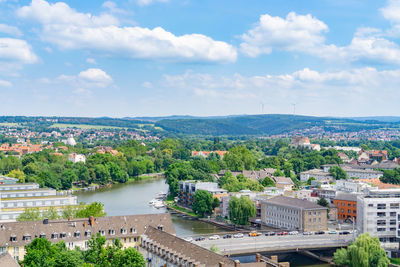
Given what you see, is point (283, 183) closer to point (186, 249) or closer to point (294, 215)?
point (294, 215)

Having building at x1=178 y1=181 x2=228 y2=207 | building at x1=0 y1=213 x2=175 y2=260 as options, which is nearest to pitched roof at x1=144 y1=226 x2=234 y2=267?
building at x1=0 y1=213 x2=175 y2=260

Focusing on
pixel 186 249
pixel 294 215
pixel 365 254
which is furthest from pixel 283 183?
pixel 186 249

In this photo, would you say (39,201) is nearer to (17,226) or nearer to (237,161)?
(17,226)

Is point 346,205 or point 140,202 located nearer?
point 346,205

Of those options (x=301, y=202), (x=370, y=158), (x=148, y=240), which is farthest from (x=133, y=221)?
(x=370, y=158)

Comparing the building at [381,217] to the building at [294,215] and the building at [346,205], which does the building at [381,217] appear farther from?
the building at [346,205]
